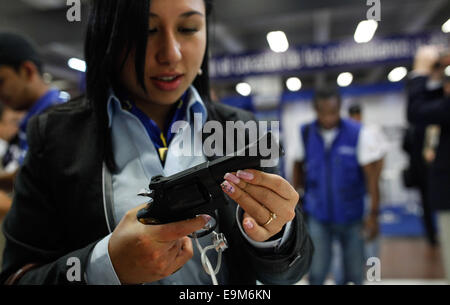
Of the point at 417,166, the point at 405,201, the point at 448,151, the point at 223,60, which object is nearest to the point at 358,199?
the point at 448,151

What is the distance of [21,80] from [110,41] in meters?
0.83

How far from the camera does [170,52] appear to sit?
0.52 m

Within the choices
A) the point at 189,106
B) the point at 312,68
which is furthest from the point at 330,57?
the point at 189,106

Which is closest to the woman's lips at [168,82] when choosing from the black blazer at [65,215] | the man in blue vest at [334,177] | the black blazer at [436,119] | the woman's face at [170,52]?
the woman's face at [170,52]

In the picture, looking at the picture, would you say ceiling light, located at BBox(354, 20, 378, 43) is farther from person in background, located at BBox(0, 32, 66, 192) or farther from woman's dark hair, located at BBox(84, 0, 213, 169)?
person in background, located at BBox(0, 32, 66, 192)

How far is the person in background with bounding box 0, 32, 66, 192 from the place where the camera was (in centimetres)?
109

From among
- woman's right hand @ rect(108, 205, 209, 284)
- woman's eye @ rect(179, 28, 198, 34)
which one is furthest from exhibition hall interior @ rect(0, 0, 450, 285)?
woman's right hand @ rect(108, 205, 209, 284)

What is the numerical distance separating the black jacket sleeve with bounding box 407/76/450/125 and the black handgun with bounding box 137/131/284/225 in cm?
107

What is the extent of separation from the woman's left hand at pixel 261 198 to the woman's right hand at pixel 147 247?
64mm

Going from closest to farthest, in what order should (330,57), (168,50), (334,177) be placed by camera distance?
(168,50), (334,177), (330,57)

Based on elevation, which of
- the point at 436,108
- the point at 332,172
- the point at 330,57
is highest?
the point at 330,57

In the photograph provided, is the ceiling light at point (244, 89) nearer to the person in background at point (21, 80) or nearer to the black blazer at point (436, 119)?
the person in background at point (21, 80)

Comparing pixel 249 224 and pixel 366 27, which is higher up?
pixel 366 27

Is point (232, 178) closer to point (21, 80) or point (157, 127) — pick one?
point (157, 127)
